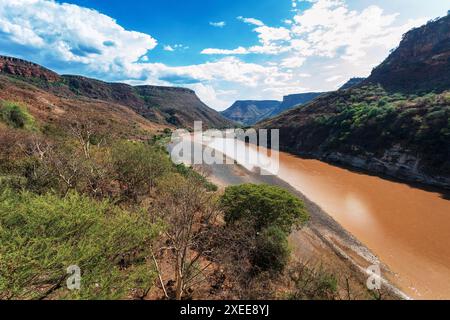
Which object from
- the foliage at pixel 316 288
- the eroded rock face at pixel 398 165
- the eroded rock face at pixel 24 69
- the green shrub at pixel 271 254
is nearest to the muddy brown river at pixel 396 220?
the eroded rock face at pixel 398 165

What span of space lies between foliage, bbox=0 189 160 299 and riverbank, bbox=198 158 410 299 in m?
10.9

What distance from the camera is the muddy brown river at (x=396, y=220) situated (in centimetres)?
1809

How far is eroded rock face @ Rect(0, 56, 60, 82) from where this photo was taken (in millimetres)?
116981

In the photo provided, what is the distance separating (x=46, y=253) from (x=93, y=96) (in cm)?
16436

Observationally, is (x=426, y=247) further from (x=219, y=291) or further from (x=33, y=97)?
(x=33, y=97)

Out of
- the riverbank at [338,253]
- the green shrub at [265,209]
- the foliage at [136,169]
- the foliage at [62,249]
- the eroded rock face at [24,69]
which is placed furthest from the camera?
the eroded rock face at [24,69]

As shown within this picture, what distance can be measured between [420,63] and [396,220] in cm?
7566

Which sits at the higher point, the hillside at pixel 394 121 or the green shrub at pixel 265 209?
the hillside at pixel 394 121

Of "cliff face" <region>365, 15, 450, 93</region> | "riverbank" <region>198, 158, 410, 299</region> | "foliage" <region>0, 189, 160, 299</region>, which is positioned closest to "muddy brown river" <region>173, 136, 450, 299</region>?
"riverbank" <region>198, 158, 410, 299</region>

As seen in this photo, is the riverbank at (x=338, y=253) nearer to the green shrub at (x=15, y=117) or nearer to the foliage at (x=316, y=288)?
the foliage at (x=316, y=288)

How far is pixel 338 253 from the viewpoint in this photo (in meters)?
20.3

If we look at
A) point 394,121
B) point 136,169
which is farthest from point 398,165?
point 136,169

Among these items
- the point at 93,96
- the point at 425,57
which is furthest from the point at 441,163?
the point at 93,96

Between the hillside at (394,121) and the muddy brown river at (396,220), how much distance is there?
5006 millimetres
